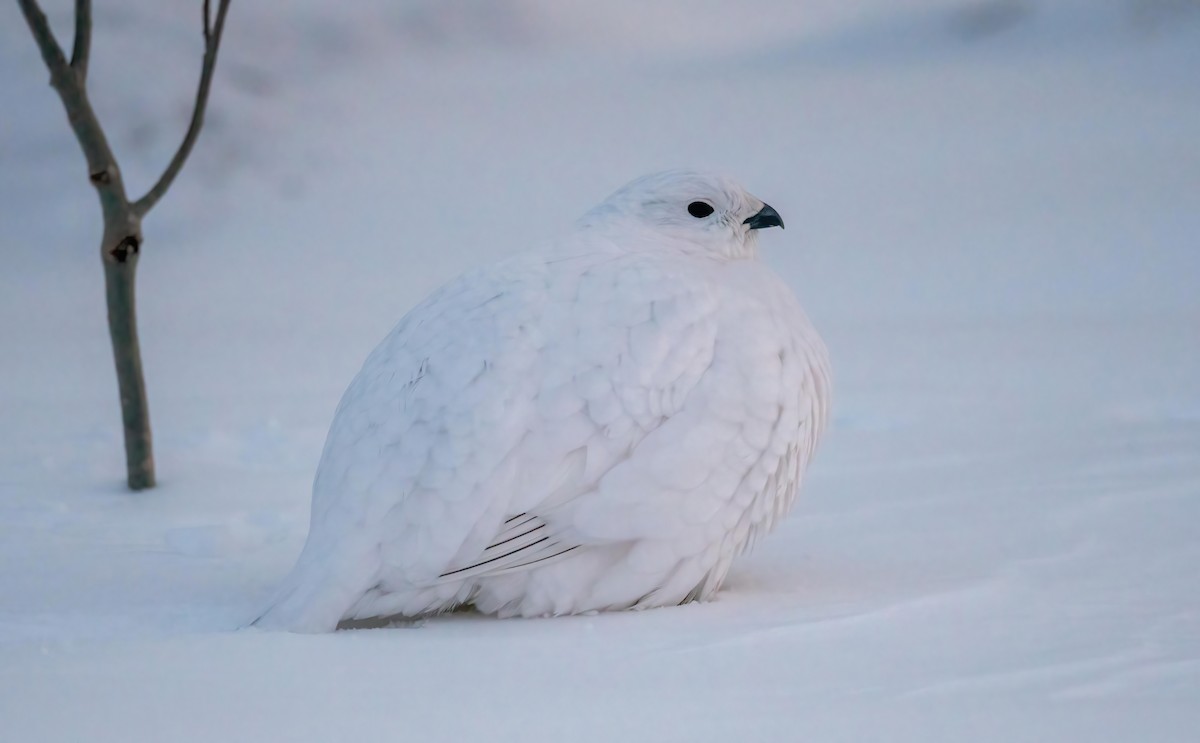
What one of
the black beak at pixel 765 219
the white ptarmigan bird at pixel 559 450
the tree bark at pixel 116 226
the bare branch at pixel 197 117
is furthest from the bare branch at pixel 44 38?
the black beak at pixel 765 219

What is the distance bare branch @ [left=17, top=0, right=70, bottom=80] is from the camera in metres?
4.45

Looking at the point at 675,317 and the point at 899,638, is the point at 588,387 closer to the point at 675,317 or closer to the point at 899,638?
the point at 675,317

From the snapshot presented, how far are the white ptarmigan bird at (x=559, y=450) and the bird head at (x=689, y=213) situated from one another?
22cm

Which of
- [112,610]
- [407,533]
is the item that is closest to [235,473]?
[112,610]

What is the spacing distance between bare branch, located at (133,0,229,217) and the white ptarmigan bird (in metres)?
2.45

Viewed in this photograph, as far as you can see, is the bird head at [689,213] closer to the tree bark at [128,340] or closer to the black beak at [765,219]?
the black beak at [765,219]

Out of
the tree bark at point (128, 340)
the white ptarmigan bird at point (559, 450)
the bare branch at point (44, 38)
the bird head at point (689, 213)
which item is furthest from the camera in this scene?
the tree bark at point (128, 340)

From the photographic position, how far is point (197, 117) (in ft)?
15.7

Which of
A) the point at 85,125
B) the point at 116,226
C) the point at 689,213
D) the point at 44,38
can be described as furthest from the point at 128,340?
the point at 689,213

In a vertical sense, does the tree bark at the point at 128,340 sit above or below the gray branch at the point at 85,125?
below

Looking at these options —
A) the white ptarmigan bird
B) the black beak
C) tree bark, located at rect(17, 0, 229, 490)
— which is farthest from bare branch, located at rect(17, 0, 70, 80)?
the black beak

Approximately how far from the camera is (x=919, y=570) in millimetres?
2857

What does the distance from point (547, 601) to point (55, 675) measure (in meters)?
0.91

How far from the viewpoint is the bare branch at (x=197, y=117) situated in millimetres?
4652
